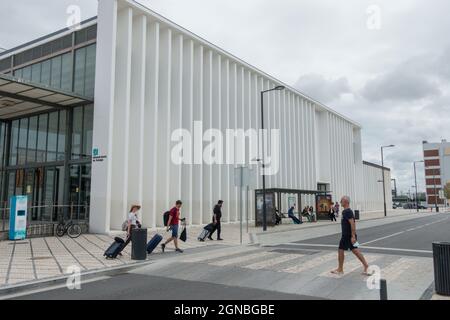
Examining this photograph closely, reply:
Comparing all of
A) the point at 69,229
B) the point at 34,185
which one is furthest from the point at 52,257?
the point at 34,185

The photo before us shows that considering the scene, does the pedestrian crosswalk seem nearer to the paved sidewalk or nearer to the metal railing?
the paved sidewalk

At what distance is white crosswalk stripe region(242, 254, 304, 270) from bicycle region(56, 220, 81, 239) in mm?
10275

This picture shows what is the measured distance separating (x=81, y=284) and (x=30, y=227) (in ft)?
35.0

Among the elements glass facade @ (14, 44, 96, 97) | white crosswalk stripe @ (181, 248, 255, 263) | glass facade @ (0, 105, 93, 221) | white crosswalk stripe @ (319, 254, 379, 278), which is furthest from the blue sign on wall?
white crosswalk stripe @ (319, 254, 379, 278)

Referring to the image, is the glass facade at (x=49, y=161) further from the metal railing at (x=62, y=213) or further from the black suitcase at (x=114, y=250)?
the black suitcase at (x=114, y=250)

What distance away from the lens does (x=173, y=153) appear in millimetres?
23734

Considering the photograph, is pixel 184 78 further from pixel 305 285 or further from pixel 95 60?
pixel 305 285

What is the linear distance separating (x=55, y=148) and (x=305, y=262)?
58.8 feet

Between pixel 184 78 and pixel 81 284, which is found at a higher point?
pixel 184 78

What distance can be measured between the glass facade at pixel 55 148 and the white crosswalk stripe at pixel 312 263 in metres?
13.7

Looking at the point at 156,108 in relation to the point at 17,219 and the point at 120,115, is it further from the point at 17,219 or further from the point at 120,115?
the point at 17,219

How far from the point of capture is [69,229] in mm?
17578

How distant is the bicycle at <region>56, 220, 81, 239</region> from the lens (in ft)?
57.8
